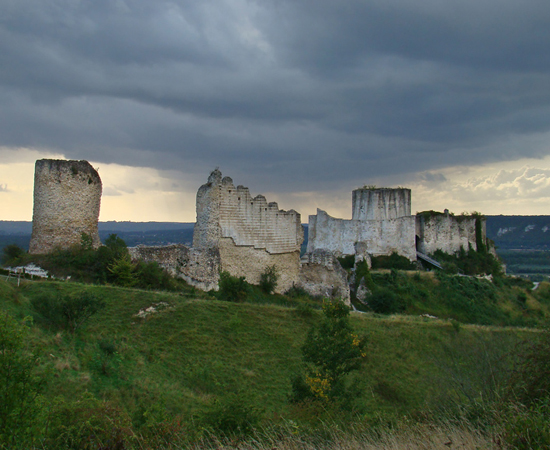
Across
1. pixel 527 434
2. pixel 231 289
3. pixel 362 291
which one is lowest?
pixel 362 291

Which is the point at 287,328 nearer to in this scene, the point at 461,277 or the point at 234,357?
the point at 234,357

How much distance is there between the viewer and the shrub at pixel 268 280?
22938 mm

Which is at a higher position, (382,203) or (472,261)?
(382,203)

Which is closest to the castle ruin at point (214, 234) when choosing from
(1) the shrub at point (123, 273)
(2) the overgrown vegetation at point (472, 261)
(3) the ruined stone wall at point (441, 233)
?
(1) the shrub at point (123, 273)

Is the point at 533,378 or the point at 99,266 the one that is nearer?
the point at 533,378

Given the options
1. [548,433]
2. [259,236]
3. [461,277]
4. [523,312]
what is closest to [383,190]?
[461,277]

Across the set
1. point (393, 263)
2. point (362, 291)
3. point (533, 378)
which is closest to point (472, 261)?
point (393, 263)

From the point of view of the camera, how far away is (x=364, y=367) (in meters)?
15.8

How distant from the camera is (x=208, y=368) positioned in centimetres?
1243

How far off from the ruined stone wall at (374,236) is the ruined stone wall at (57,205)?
24939 mm

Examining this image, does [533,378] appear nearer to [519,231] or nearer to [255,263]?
[255,263]

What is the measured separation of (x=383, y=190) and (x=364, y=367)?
1128 inches

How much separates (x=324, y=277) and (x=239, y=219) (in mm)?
7100

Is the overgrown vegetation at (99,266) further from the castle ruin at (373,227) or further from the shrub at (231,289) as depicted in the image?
the castle ruin at (373,227)
